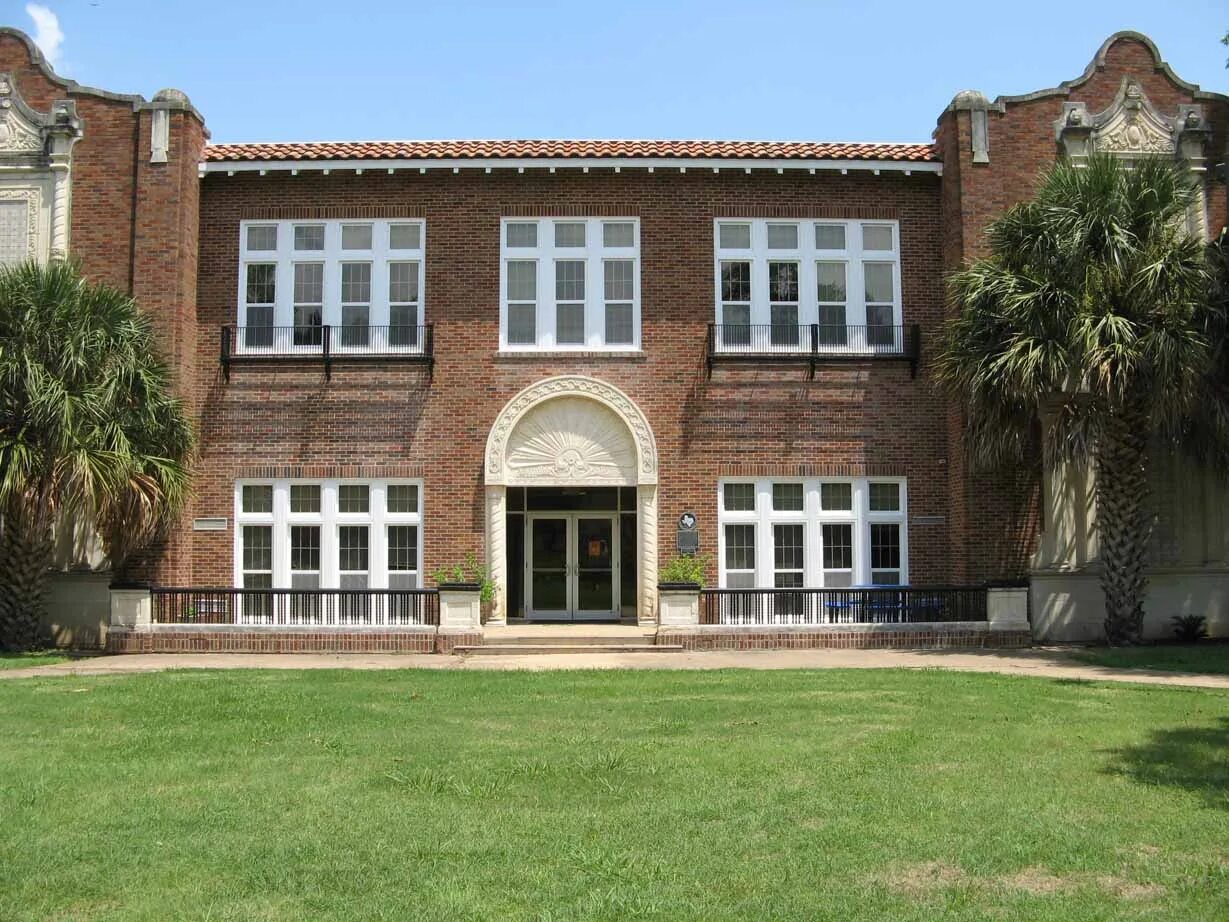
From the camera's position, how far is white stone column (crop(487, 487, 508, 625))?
21812 millimetres

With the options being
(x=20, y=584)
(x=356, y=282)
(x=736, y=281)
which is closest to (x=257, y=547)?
(x=20, y=584)

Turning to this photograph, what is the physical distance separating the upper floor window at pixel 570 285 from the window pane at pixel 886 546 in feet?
18.2

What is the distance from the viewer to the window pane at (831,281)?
22641 mm

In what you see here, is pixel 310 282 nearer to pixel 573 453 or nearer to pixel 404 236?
pixel 404 236

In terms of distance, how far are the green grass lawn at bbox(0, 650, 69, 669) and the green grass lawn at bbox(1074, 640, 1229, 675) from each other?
1534 centimetres

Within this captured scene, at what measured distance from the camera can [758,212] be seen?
22562 millimetres

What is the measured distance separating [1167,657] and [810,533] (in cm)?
639

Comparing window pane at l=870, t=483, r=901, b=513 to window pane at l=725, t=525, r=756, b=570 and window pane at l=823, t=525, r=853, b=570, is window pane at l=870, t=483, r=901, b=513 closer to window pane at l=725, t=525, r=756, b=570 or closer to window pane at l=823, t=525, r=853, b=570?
window pane at l=823, t=525, r=853, b=570

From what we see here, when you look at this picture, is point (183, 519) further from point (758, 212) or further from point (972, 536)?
point (972, 536)

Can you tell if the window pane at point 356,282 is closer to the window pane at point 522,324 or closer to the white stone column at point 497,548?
the window pane at point 522,324

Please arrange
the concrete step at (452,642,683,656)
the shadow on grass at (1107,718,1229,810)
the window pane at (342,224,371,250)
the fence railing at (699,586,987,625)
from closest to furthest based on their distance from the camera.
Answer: the shadow on grass at (1107,718,1229,810)
the concrete step at (452,642,683,656)
the fence railing at (699,586,987,625)
the window pane at (342,224,371,250)

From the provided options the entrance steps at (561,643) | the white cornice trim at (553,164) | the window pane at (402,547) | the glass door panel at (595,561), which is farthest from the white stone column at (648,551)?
the white cornice trim at (553,164)

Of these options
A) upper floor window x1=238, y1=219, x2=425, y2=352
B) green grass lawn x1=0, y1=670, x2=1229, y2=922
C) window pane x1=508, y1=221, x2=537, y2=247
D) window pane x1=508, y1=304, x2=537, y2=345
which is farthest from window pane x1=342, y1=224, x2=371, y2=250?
green grass lawn x1=0, y1=670, x2=1229, y2=922

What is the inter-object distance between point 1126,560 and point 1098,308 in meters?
4.09
